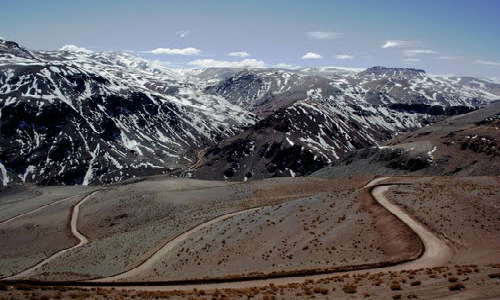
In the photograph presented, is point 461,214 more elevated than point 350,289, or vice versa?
point 461,214

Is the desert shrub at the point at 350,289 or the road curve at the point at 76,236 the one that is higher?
the desert shrub at the point at 350,289

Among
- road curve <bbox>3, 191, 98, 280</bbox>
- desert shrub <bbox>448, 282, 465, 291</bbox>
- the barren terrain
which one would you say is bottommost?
road curve <bbox>3, 191, 98, 280</bbox>

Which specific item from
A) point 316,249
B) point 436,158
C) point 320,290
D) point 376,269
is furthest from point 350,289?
point 436,158

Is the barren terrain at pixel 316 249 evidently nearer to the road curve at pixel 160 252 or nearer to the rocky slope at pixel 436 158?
the road curve at pixel 160 252

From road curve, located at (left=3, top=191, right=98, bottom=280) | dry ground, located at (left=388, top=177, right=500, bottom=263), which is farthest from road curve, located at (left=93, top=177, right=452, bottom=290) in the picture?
→ road curve, located at (left=3, top=191, right=98, bottom=280)

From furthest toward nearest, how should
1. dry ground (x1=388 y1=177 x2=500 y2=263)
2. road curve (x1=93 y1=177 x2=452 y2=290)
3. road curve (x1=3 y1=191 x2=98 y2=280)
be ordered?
1. road curve (x1=3 y1=191 x2=98 y2=280)
2. dry ground (x1=388 y1=177 x2=500 y2=263)
3. road curve (x1=93 y1=177 x2=452 y2=290)

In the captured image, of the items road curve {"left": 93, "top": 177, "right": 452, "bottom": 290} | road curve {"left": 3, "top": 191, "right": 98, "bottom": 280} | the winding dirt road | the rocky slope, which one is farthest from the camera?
the rocky slope

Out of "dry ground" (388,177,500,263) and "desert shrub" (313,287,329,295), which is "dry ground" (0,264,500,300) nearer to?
"desert shrub" (313,287,329,295)

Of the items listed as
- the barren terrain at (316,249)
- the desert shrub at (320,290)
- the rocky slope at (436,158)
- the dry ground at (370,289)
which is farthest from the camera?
the rocky slope at (436,158)

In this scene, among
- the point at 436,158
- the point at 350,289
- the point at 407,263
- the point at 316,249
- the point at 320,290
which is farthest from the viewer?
the point at 436,158

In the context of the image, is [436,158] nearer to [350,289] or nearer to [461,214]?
[461,214]

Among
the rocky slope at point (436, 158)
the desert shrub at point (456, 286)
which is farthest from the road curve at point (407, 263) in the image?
the rocky slope at point (436, 158)

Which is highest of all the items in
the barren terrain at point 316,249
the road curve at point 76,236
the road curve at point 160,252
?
the barren terrain at point 316,249
